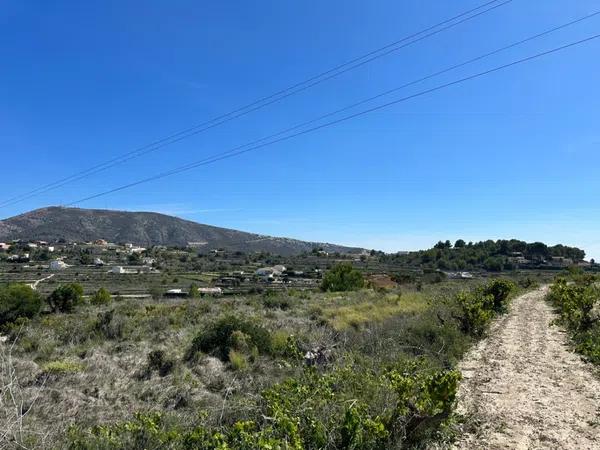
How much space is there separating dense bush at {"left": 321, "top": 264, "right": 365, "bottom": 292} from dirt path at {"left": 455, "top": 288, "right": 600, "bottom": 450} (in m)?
28.6

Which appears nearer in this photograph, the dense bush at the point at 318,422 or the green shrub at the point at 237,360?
the dense bush at the point at 318,422

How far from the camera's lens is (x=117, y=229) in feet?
365

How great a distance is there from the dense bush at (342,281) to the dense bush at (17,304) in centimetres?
2453

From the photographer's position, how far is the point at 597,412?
7168 millimetres

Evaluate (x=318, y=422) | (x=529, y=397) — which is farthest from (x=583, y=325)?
(x=318, y=422)

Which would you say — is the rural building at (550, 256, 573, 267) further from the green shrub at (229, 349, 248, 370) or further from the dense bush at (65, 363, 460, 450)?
the dense bush at (65, 363, 460, 450)

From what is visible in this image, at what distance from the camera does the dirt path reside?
6240mm

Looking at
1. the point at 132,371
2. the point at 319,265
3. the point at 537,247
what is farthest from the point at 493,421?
the point at 537,247

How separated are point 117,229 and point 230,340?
106454 millimetres

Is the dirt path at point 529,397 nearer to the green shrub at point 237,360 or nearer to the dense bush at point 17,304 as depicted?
the green shrub at point 237,360

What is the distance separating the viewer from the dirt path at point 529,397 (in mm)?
6240

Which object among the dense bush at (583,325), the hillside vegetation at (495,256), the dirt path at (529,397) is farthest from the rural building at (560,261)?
the dirt path at (529,397)

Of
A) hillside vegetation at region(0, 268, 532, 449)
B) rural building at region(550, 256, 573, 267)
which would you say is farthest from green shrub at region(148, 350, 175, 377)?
rural building at region(550, 256, 573, 267)

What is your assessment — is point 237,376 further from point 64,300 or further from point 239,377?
point 64,300
